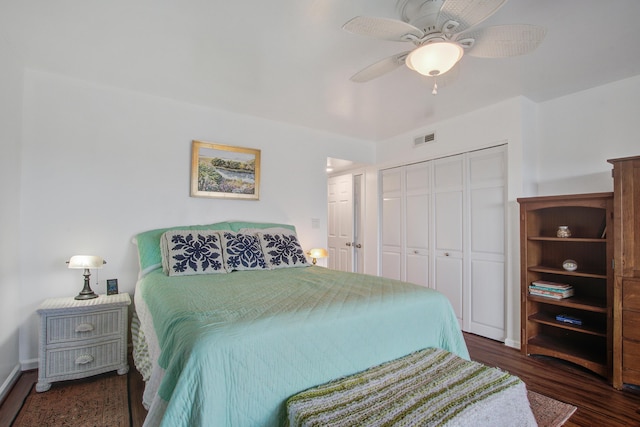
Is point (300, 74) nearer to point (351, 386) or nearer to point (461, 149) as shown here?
point (461, 149)

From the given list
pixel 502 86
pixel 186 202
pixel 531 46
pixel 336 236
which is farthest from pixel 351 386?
pixel 336 236

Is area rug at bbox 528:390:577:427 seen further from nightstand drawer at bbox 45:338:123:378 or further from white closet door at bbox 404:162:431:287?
nightstand drawer at bbox 45:338:123:378

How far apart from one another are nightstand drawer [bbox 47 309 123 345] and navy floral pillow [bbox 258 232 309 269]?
47.3 inches

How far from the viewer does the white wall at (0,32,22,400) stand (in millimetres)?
1992

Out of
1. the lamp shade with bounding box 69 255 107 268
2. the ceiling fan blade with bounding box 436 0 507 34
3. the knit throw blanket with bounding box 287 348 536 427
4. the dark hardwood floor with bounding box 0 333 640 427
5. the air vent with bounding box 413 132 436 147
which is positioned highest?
the air vent with bounding box 413 132 436 147

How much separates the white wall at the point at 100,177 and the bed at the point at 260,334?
64 centimetres

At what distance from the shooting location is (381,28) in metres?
1.38

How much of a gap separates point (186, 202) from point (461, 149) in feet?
9.49

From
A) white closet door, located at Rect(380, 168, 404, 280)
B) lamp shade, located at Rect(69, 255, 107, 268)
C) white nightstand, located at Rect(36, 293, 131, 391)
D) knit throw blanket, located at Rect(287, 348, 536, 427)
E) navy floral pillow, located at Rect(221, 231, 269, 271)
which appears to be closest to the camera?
knit throw blanket, located at Rect(287, 348, 536, 427)

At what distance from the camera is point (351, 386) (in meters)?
1.26

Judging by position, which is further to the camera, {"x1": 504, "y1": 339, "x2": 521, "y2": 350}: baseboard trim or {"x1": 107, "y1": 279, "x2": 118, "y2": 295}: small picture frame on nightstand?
{"x1": 504, "y1": 339, "x2": 521, "y2": 350}: baseboard trim

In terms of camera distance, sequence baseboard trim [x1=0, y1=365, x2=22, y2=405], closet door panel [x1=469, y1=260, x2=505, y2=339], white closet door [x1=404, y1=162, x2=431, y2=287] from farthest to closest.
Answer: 1. white closet door [x1=404, y1=162, x2=431, y2=287]
2. closet door panel [x1=469, y1=260, x2=505, y2=339]
3. baseboard trim [x1=0, y1=365, x2=22, y2=405]

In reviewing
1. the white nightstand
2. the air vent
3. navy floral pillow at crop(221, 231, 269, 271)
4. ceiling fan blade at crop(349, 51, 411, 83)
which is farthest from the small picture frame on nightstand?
the air vent

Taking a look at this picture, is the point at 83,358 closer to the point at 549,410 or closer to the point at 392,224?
the point at 549,410
